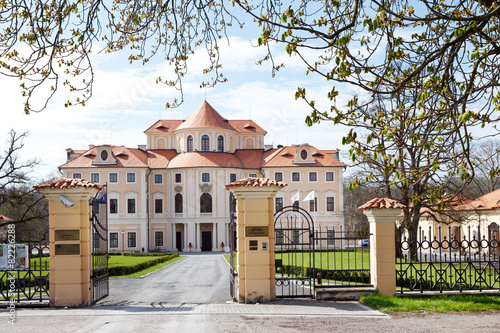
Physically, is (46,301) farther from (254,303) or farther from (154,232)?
(154,232)

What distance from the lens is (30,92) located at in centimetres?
742

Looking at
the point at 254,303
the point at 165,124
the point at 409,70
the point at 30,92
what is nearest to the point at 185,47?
the point at 30,92

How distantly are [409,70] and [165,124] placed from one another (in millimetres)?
53933

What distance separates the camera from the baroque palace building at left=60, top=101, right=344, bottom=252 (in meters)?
52.7

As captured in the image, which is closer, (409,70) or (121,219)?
(409,70)

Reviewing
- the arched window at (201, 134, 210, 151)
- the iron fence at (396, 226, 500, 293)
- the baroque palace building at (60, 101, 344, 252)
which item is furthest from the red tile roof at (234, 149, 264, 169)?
the iron fence at (396, 226, 500, 293)

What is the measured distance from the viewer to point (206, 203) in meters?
53.7

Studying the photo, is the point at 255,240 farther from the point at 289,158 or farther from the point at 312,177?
the point at 289,158

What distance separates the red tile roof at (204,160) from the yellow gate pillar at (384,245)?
41.3 meters

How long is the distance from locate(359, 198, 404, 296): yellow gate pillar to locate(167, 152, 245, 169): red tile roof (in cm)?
4128

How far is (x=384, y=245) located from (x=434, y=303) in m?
1.66

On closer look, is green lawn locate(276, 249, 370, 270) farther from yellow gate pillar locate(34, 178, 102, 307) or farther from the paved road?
yellow gate pillar locate(34, 178, 102, 307)

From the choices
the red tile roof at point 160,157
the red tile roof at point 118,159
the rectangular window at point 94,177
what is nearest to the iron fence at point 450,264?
the red tile roof at point 118,159

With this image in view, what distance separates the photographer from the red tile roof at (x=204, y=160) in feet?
175
